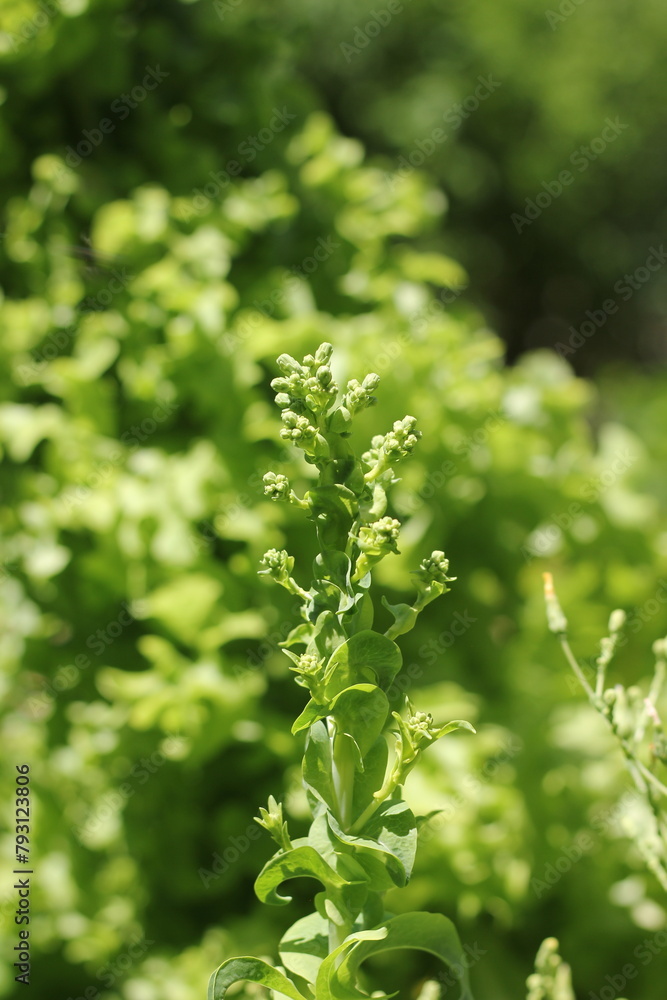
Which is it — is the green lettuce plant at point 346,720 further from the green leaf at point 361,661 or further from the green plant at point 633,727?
the green plant at point 633,727

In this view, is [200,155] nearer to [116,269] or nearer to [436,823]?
[116,269]

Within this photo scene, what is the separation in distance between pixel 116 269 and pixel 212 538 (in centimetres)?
49

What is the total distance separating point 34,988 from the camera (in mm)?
1292

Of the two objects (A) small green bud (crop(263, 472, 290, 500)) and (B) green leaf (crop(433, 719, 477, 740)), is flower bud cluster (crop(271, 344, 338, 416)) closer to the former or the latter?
(A) small green bud (crop(263, 472, 290, 500))

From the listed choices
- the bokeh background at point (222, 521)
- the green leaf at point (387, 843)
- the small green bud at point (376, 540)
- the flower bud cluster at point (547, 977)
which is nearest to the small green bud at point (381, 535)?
the small green bud at point (376, 540)

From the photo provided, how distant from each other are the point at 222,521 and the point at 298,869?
0.77 meters

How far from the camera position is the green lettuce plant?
1.27 ft

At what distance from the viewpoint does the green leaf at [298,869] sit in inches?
15.4

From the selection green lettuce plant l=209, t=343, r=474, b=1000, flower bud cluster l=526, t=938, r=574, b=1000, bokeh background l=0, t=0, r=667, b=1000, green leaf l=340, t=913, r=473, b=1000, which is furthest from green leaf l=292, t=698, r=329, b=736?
bokeh background l=0, t=0, r=667, b=1000

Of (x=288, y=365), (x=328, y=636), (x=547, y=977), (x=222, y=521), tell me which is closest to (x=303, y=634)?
(x=328, y=636)

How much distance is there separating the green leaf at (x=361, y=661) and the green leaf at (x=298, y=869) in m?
0.07

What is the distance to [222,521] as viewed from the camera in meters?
1.15

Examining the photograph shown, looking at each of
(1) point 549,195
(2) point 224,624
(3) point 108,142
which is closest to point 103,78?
(3) point 108,142

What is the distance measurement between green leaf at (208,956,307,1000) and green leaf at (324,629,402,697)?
13 centimetres
